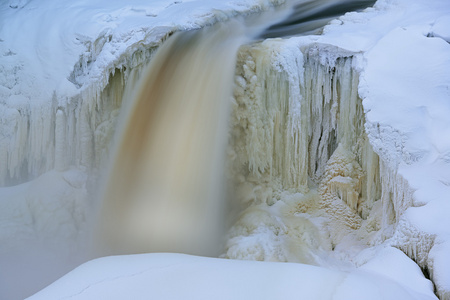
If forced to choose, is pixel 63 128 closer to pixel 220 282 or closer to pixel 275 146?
pixel 275 146

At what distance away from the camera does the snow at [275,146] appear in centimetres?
262

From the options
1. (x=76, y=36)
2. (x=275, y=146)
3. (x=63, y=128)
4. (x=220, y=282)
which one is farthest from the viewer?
(x=76, y=36)

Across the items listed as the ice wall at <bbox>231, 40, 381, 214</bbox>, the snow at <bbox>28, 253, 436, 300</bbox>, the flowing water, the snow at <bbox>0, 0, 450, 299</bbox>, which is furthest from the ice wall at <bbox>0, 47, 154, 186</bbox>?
the snow at <bbox>28, 253, 436, 300</bbox>

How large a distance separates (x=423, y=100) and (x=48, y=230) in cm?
380

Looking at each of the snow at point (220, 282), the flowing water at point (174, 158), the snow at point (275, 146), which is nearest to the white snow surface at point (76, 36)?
the snow at point (275, 146)

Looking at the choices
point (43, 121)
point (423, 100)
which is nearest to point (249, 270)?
point (423, 100)

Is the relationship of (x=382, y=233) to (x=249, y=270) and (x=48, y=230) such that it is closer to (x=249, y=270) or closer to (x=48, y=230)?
(x=249, y=270)

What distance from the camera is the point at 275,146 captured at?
448cm

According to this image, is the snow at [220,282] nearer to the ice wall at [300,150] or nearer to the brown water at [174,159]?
the ice wall at [300,150]

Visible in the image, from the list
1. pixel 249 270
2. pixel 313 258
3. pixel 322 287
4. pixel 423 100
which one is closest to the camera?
pixel 322 287

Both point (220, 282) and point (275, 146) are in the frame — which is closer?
point (220, 282)

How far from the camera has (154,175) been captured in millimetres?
4668

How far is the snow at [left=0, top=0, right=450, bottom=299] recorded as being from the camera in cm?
262

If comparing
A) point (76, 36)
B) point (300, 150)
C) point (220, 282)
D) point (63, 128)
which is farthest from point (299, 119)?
point (76, 36)
